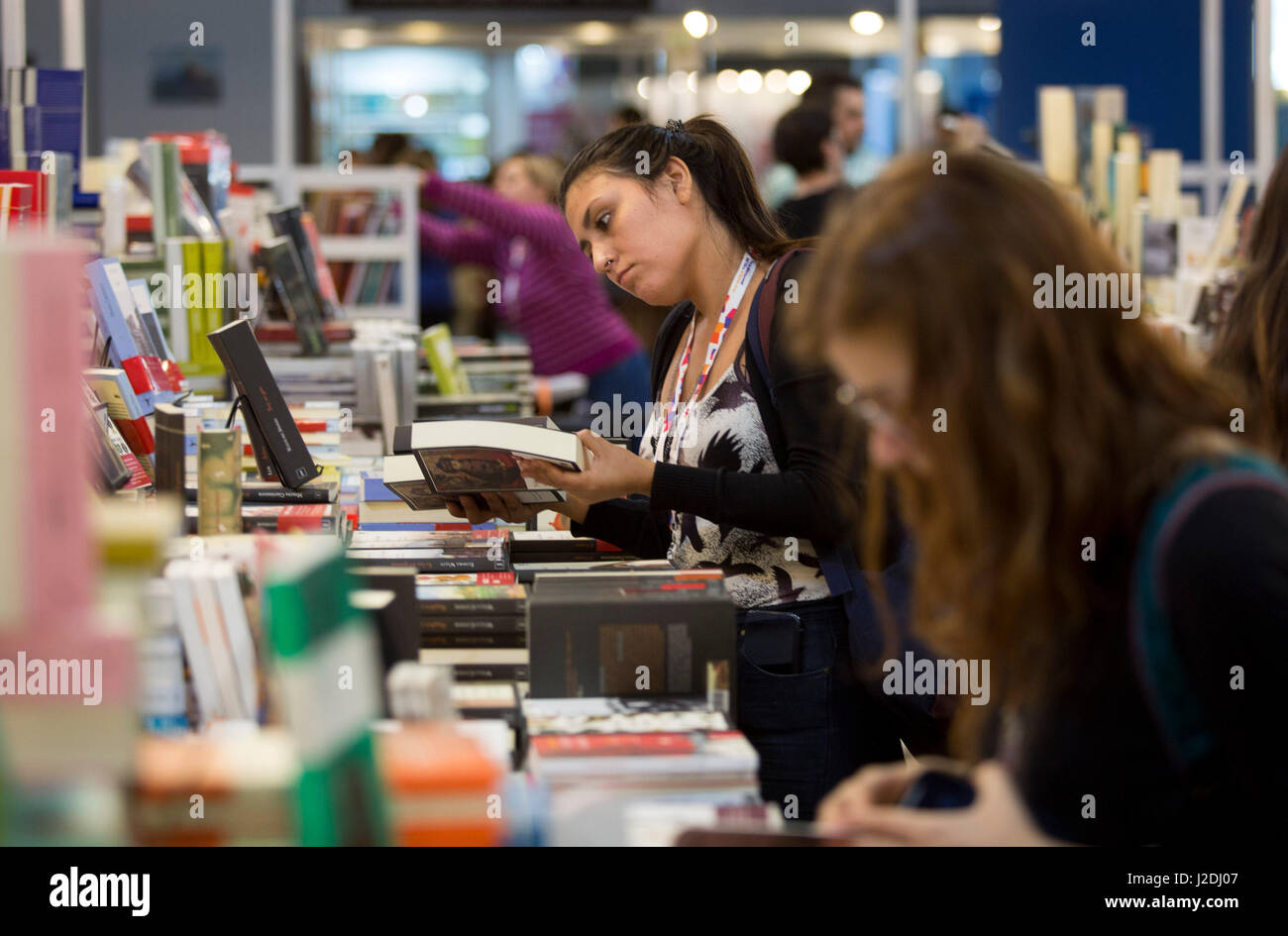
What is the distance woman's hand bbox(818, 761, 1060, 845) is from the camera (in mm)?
1242

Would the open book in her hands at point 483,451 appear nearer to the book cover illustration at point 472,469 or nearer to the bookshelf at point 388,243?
the book cover illustration at point 472,469

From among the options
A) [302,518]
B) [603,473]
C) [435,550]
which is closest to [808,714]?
[603,473]

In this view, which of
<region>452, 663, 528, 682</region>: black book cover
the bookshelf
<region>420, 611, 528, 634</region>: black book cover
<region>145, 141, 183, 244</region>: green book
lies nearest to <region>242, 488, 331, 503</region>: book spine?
<region>420, 611, 528, 634</region>: black book cover

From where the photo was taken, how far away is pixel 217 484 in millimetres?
2066

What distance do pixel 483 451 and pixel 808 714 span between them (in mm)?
644

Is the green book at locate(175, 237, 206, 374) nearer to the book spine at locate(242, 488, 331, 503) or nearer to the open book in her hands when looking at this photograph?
the book spine at locate(242, 488, 331, 503)

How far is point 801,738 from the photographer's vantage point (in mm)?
2234

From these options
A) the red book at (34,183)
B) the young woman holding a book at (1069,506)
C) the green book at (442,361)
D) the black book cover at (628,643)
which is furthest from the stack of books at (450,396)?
the young woman holding a book at (1069,506)

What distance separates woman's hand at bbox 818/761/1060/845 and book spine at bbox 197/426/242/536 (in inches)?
41.0

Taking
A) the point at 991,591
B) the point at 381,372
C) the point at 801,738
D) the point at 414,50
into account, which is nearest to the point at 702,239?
the point at 801,738

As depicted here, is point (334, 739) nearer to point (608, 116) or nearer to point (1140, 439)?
point (1140, 439)

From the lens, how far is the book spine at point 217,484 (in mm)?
2045

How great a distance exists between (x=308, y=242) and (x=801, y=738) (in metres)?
3.03
